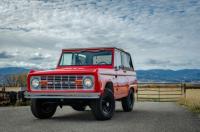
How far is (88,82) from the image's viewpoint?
10953mm

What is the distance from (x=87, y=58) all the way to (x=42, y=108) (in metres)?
2.31

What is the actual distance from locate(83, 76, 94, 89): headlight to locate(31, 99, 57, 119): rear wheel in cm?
141

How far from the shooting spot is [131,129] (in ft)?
30.1

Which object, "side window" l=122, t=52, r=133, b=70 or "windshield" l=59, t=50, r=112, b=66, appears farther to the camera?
"side window" l=122, t=52, r=133, b=70

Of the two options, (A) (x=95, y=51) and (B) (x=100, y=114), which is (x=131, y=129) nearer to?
(B) (x=100, y=114)

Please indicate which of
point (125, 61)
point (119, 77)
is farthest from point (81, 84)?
point (125, 61)

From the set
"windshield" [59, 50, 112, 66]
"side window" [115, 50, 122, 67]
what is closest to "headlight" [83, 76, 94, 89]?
"windshield" [59, 50, 112, 66]

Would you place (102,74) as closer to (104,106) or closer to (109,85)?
(109,85)

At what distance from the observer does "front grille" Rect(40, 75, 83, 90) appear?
1108cm

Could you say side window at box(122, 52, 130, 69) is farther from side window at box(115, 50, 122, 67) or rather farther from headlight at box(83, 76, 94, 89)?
headlight at box(83, 76, 94, 89)

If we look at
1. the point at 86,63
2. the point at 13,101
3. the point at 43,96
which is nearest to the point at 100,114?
the point at 43,96

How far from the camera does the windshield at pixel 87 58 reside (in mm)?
13016

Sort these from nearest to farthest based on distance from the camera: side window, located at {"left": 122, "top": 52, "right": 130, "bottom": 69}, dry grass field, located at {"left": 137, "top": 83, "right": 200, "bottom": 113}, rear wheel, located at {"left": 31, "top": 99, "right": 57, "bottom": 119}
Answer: rear wheel, located at {"left": 31, "top": 99, "right": 57, "bottom": 119}
side window, located at {"left": 122, "top": 52, "right": 130, "bottom": 69}
dry grass field, located at {"left": 137, "top": 83, "right": 200, "bottom": 113}

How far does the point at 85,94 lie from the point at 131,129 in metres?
2.13
